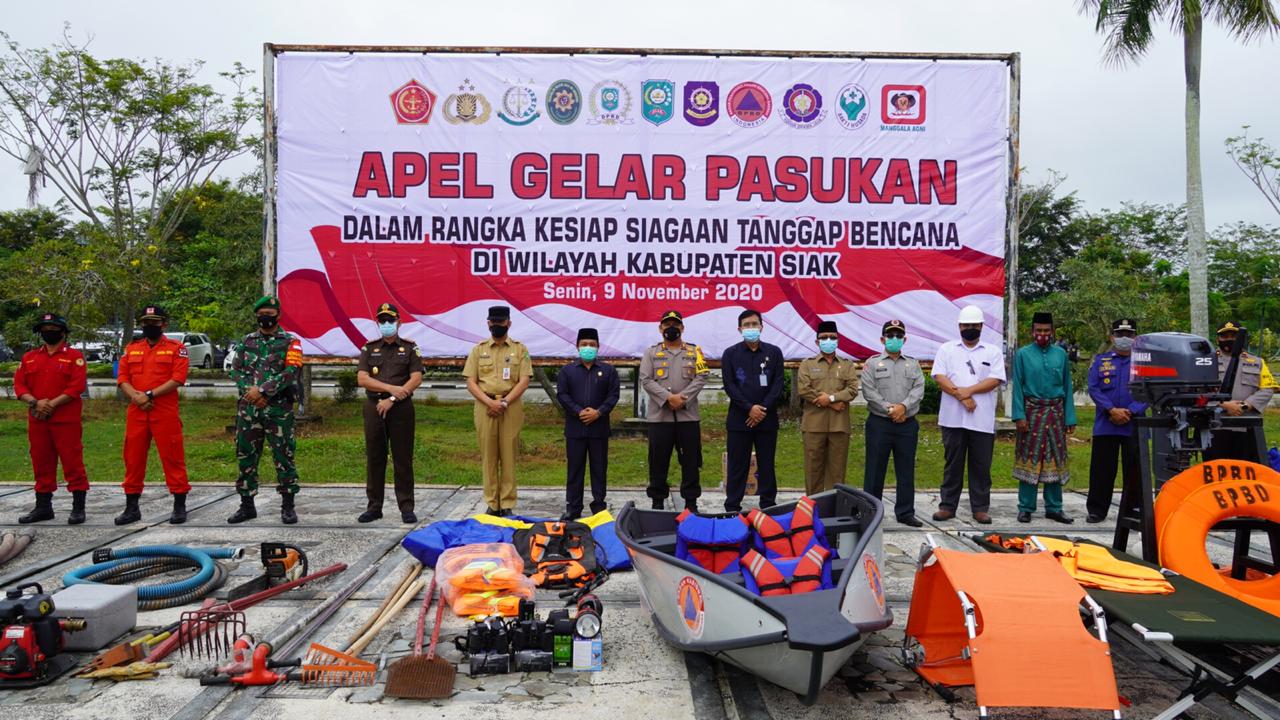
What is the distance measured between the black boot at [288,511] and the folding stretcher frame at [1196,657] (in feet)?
17.7

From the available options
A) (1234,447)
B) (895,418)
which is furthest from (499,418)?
(1234,447)

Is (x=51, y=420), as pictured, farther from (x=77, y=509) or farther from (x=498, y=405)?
(x=498, y=405)

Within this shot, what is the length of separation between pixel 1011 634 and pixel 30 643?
3917 millimetres

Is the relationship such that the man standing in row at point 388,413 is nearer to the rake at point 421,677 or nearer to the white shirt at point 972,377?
the rake at point 421,677

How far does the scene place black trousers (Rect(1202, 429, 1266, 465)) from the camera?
4.76 metres

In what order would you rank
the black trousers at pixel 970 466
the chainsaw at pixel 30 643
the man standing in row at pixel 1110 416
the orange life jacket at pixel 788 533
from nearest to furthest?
the chainsaw at pixel 30 643 → the orange life jacket at pixel 788 533 → the man standing in row at pixel 1110 416 → the black trousers at pixel 970 466

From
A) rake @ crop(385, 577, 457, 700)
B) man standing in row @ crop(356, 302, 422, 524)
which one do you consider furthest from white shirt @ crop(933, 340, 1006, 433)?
rake @ crop(385, 577, 457, 700)

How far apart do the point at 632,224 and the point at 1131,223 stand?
30.9 metres

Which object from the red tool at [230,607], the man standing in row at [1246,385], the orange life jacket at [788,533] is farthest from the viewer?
the man standing in row at [1246,385]

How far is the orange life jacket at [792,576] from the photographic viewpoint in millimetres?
Answer: 3404

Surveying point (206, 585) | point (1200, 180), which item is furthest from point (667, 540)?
point (1200, 180)

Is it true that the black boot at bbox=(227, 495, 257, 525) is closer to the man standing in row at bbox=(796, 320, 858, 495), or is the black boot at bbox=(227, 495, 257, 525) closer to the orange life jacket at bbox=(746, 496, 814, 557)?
the orange life jacket at bbox=(746, 496, 814, 557)

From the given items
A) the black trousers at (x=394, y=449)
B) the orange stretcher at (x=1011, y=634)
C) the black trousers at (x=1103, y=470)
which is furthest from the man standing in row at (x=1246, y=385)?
the black trousers at (x=394, y=449)

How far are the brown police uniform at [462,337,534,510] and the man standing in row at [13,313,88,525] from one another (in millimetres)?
2998
